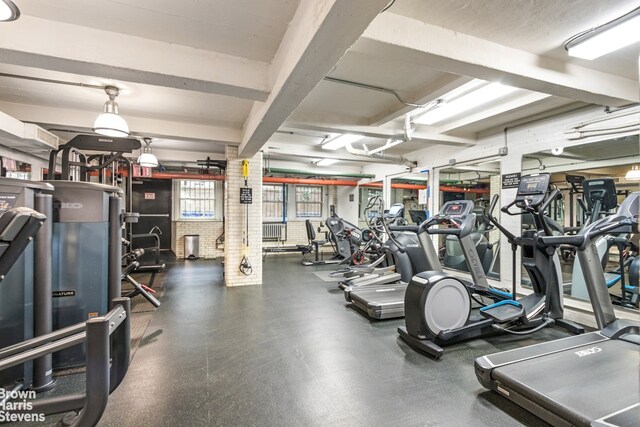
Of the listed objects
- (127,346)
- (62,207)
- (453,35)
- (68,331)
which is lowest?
(127,346)

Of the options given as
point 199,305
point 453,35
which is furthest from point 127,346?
point 453,35

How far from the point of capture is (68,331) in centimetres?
164

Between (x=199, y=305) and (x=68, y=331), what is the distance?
2.78 metres

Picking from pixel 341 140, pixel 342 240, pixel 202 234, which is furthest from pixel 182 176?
pixel 341 140

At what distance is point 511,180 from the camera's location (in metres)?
4.79

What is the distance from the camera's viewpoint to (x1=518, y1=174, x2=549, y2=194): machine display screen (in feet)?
10.2

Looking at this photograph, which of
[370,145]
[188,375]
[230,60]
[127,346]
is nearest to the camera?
[127,346]

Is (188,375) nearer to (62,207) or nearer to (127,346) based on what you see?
(127,346)

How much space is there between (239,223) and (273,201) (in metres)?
4.23

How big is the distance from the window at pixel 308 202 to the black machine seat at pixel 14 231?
8.68 m

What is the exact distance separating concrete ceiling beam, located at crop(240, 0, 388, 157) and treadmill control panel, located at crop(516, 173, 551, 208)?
259 cm

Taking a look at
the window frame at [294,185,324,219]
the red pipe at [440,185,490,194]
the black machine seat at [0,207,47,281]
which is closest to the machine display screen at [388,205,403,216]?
the red pipe at [440,185,490,194]

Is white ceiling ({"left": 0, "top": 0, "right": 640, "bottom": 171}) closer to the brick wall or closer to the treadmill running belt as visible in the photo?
the treadmill running belt

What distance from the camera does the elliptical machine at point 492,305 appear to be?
2840 mm
